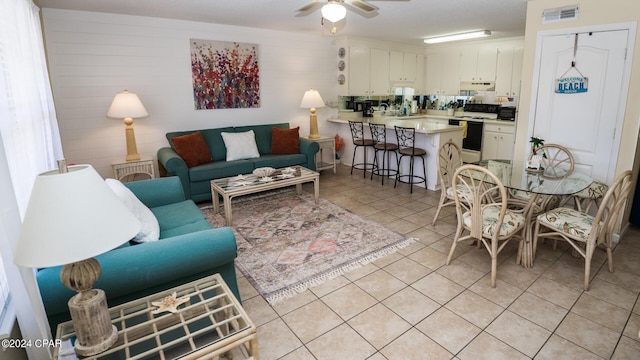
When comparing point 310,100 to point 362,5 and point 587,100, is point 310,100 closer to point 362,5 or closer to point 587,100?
point 362,5

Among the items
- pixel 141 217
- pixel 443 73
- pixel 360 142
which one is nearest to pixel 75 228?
pixel 141 217

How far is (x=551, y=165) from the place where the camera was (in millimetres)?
3619

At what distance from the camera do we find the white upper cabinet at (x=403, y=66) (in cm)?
698

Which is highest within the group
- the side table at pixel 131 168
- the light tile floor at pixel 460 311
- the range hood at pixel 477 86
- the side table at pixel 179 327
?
the range hood at pixel 477 86

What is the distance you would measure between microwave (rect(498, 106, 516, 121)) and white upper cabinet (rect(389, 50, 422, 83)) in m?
1.94

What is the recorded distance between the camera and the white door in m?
3.23

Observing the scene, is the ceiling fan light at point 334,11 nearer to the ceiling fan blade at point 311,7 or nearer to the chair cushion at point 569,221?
the ceiling fan blade at point 311,7

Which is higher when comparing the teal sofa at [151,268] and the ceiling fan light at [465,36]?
the ceiling fan light at [465,36]

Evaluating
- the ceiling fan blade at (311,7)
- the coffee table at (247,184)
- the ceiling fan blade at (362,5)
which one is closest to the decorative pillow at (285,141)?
the coffee table at (247,184)

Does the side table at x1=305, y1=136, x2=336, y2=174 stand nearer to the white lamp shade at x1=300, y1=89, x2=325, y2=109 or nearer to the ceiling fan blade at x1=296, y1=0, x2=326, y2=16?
the white lamp shade at x1=300, y1=89, x2=325, y2=109

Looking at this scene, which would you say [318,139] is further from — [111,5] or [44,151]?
[44,151]

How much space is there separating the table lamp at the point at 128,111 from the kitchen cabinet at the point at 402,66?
187 inches

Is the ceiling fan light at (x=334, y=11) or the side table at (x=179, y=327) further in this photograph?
the ceiling fan light at (x=334, y=11)

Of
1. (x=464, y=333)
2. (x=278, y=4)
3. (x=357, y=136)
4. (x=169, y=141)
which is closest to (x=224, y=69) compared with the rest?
(x=169, y=141)
